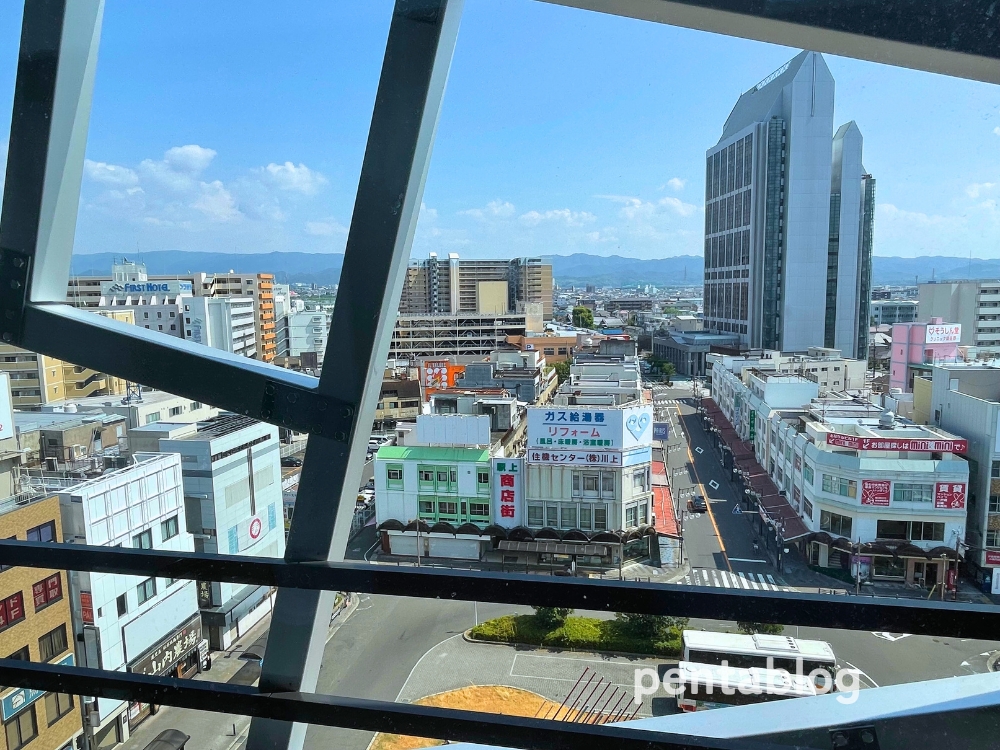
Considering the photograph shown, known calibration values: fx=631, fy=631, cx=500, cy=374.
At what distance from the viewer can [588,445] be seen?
15.3 ft

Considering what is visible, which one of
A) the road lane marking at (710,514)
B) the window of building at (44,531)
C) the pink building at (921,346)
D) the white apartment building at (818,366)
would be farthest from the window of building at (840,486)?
the window of building at (44,531)

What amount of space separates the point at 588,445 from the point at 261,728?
13.7ft

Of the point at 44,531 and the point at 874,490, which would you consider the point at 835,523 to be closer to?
the point at 874,490

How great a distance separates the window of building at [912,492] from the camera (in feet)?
8.11

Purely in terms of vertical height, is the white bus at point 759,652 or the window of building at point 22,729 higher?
the window of building at point 22,729

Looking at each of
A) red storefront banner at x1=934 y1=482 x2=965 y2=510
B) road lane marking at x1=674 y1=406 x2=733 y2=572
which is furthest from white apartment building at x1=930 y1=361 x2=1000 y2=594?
road lane marking at x1=674 y1=406 x2=733 y2=572

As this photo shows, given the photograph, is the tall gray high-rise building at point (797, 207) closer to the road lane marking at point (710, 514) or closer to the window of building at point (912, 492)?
the window of building at point (912, 492)

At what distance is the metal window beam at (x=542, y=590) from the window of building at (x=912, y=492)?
2420 mm

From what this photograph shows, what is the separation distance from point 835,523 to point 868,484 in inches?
13.9

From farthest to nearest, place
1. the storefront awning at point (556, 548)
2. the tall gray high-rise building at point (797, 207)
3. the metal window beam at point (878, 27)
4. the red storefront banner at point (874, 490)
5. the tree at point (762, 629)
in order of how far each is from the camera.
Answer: the storefront awning at point (556, 548) < the red storefront banner at point (874, 490) < the tree at point (762, 629) < the tall gray high-rise building at point (797, 207) < the metal window beam at point (878, 27)

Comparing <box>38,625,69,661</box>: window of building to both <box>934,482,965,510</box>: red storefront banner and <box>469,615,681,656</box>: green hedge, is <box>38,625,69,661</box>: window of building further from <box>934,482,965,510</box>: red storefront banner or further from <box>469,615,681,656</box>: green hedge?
<box>934,482,965,510</box>: red storefront banner

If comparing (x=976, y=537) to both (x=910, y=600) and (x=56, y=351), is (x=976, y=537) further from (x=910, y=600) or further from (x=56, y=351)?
(x=56, y=351)

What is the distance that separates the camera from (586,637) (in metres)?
Result: 2.26

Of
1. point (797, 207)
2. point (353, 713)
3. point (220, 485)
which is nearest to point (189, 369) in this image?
point (353, 713)
